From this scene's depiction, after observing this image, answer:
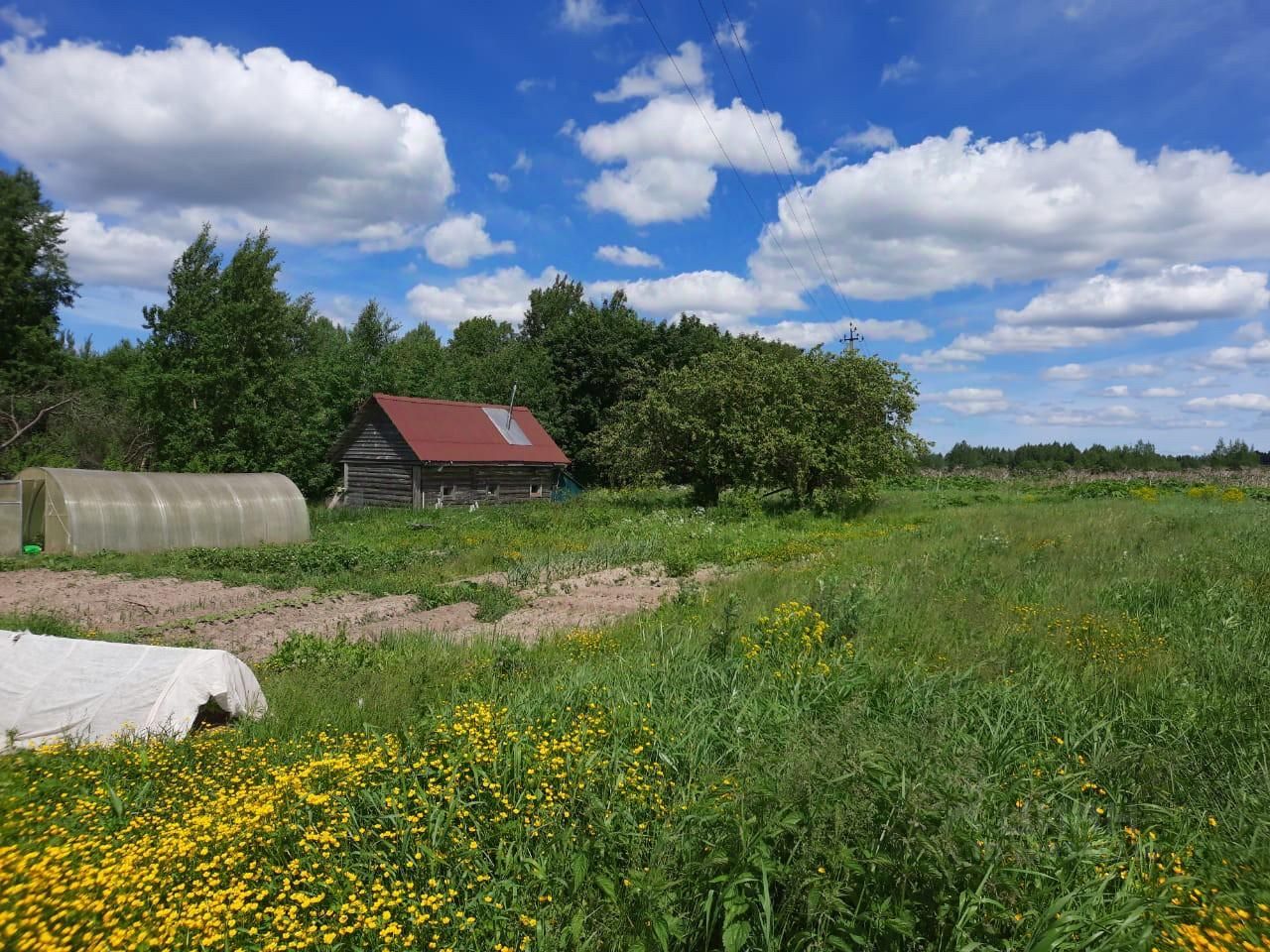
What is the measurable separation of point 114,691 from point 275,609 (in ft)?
19.4

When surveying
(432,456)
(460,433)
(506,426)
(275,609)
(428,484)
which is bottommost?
(275,609)

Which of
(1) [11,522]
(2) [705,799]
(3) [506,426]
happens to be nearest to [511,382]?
(3) [506,426]

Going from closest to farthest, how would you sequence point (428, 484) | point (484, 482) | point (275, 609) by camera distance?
point (275, 609) → point (428, 484) → point (484, 482)

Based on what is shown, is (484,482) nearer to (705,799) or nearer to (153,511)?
(153,511)

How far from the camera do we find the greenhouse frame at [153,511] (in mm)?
17469

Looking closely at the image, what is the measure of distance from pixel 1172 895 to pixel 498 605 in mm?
8709

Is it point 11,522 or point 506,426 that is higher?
point 506,426

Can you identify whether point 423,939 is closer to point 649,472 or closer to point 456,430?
point 649,472

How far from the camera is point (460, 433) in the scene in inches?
1268

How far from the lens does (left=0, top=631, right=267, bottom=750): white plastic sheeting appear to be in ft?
18.8

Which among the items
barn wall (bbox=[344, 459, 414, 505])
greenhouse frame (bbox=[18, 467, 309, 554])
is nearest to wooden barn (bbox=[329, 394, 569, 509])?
barn wall (bbox=[344, 459, 414, 505])

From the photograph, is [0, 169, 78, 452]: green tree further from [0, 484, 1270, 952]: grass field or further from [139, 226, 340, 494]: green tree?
[0, 484, 1270, 952]: grass field

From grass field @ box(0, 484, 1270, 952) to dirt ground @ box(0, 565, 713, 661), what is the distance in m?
2.04

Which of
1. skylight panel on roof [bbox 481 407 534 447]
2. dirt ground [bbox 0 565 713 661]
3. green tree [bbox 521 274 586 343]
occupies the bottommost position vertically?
dirt ground [bbox 0 565 713 661]
